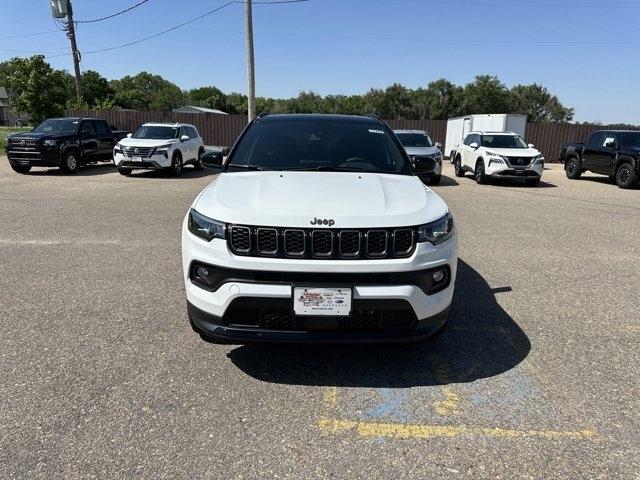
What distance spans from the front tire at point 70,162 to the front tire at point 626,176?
56.9ft

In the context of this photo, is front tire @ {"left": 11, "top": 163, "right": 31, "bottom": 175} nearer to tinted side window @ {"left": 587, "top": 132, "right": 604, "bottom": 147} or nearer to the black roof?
the black roof

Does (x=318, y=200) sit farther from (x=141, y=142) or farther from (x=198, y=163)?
(x=198, y=163)

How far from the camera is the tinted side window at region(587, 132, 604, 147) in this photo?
16406mm

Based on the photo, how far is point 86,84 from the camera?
87875 millimetres

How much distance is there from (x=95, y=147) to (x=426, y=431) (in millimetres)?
17137

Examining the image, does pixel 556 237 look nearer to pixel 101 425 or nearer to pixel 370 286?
pixel 370 286

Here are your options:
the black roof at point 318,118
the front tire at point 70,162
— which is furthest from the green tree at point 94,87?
the black roof at point 318,118

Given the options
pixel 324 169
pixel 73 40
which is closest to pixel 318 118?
pixel 324 169

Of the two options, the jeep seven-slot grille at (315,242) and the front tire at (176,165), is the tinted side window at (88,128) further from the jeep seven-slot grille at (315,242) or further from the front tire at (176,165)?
the jeep seven-slot grille at (315,242)

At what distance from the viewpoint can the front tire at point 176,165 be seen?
15767 mm

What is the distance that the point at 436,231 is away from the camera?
10.3 feet

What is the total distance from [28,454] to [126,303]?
7.05 ft

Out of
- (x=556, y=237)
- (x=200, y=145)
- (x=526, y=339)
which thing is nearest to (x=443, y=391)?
(x=526, y=339)

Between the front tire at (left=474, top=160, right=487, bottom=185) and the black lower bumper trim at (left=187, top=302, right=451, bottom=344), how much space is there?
13502 mm
